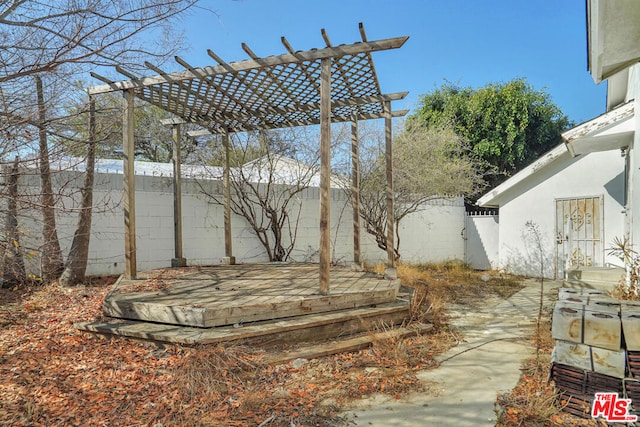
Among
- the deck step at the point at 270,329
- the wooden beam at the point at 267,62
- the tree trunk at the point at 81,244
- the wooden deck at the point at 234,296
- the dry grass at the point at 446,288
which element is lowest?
the dry grass at the point at 446,288

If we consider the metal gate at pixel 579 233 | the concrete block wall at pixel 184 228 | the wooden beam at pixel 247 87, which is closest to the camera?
the wooden beam at pixel 247 87

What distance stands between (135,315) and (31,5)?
2.48m

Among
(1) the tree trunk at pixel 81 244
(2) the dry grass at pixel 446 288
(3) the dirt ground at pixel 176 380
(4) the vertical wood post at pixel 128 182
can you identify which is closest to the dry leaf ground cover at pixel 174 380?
(3) the dirt ground at pixel 176 380

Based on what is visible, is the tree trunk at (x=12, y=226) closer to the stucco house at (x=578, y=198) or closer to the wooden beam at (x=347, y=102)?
the wooden beam at (x=347, y=102)

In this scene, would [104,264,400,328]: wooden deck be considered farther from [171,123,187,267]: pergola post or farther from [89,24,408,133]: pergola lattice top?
[89,24,408,133]: pergola lattice top

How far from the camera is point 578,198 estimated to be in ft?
23.6

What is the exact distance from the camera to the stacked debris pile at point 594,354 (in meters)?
2.06

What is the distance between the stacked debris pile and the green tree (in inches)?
398

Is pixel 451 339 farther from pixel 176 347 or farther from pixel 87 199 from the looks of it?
pixel 87 199

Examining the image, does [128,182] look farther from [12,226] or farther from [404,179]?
[404,179]

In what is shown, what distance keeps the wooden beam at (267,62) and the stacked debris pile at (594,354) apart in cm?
243

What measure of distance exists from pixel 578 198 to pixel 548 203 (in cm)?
56

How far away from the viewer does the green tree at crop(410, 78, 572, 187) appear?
11969 mm

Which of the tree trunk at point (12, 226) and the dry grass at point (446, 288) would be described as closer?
the tree trunk at point (12, 226)
